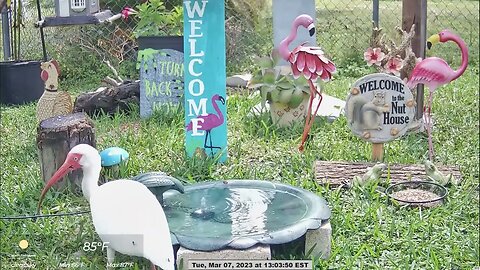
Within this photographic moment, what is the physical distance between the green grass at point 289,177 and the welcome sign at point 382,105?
0.30 meters

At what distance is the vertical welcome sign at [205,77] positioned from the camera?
129 inches

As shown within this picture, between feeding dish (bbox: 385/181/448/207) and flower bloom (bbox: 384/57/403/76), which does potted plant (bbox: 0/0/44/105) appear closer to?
flower bloom (bbox: 384/57/403/76)

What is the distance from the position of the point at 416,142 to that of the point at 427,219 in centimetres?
101

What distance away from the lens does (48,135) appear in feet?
10.3

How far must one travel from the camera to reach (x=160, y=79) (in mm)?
4312

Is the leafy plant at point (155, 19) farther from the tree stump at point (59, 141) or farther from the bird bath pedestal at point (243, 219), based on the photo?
the bird bath pedestal at point (243, 219)

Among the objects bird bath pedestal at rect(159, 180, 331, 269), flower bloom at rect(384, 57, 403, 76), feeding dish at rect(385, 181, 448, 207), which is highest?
flower bloom at rect(384, 57, 403, 76)

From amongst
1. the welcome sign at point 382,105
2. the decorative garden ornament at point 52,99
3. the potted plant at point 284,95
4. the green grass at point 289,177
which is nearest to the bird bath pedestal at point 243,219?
the green grass at point 289,177

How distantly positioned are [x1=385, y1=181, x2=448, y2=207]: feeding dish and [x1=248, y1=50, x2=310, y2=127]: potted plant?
969mm

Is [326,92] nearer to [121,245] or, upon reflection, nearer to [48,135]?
[48,135]

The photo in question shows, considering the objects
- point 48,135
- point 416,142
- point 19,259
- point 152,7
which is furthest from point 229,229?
point 152,7

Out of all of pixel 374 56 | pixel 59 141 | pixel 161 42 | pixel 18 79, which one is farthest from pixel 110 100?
pixel 374 56

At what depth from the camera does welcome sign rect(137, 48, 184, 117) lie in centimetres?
425

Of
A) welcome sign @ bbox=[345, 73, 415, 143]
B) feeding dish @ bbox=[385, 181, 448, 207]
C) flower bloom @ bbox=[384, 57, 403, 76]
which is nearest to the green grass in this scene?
feeding dish @ bbox=[385, 181, 448, 207]
